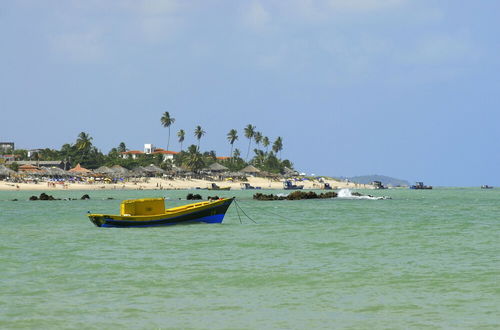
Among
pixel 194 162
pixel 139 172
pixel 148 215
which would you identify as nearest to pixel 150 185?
pixel 139 172

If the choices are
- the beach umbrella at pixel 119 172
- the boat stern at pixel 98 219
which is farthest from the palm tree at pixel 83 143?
the boat stern at pixel 98 219

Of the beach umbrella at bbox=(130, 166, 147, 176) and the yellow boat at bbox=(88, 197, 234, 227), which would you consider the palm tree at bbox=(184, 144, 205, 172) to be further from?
the yellow boat at bbox=(88, 197, 234, 227)

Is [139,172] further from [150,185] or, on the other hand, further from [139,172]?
[150,185]

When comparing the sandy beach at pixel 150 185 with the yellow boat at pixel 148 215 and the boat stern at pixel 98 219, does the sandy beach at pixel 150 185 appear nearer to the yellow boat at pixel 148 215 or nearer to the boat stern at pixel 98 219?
the boat stern at pixel 98 219

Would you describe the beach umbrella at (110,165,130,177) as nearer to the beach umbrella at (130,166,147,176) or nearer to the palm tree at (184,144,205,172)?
the beach umbrella at (130,166,147,176)

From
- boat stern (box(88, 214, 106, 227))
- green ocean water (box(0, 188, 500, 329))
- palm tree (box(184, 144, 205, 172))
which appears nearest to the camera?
green ocean water (box(0, 188, 500, 329))

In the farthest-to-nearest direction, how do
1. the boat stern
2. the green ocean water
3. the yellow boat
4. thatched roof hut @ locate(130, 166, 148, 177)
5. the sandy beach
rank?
1. thatched roof hut @ locate(130, 166, 148, 177)
2. the sandy beach
3. the boat stern
4. the yellow boat
5. the green ocean water

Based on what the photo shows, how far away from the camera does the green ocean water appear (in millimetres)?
14062

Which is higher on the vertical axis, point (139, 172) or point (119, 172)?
point (139, 172)

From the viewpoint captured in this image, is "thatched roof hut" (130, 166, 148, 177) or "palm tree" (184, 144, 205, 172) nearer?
"thatched roof hut" (130, 166, 148, 177)

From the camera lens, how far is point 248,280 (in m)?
19.3

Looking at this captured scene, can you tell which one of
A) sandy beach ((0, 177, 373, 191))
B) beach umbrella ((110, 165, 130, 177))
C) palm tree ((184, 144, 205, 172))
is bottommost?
sandy beach ((0, 177, 373, 191))

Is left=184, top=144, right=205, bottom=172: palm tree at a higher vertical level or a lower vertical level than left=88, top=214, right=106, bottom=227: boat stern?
higher

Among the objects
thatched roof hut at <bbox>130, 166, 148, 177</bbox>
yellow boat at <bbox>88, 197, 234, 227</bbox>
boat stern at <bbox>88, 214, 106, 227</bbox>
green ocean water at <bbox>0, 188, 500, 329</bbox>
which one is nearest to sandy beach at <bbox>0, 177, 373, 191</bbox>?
thatched roof hut at <bbox>130, 166, 148, 177</bbox>
